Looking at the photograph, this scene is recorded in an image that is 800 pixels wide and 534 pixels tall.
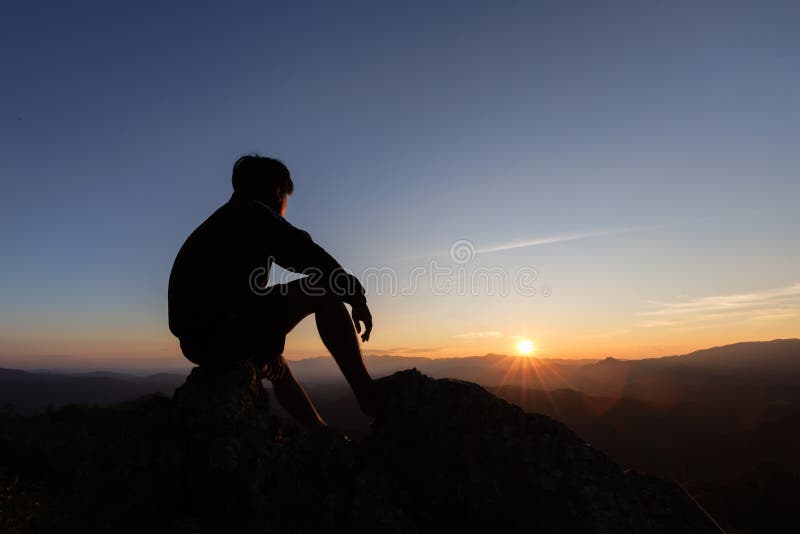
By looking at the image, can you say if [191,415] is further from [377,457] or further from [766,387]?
[766,387]

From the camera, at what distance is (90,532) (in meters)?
2.61

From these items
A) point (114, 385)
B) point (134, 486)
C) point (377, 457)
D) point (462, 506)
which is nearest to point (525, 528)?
point (462, 506)

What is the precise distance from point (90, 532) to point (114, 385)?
16800 cm

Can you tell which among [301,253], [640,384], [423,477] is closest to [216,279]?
[301,253]

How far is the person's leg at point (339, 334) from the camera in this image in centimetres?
337

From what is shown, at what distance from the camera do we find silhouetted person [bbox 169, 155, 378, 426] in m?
3.24

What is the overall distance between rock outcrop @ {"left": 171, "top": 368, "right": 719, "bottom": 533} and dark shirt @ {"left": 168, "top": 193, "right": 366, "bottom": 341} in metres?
0.54

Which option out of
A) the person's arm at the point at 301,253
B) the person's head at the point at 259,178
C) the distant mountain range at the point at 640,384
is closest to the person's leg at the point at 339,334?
the person's arm at the point at 301,253

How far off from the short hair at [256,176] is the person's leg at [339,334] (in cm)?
94

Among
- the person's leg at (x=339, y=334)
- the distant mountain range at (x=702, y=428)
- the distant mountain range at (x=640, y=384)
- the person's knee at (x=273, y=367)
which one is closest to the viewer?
the person's leg at (x=339, y=334)

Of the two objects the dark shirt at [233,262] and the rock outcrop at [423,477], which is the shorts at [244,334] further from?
the rock outcrop at [423,477]

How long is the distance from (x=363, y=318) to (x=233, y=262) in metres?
1.09

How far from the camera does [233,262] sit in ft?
10.9

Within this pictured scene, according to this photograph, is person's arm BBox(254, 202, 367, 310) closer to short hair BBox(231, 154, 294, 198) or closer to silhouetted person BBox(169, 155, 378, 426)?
silhouetted person BBox(169, 155, 378, 426)
